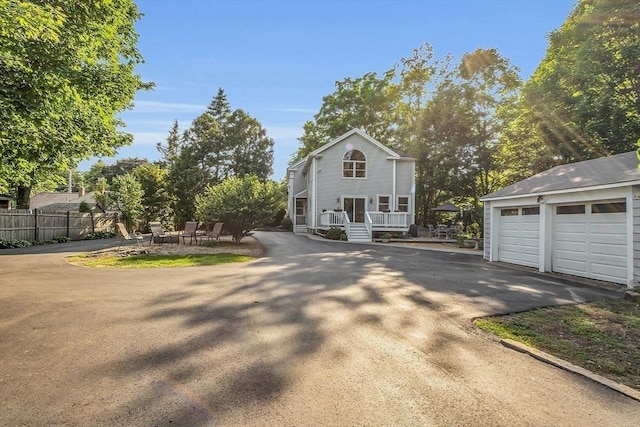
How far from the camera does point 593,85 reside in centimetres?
1905

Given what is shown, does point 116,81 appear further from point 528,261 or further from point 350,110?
point 350,110

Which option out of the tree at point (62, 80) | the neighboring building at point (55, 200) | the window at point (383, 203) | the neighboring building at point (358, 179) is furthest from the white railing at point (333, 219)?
the neighboring building at point (55, 200)

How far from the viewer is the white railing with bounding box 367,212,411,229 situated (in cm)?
2331

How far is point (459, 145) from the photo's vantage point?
28.8m

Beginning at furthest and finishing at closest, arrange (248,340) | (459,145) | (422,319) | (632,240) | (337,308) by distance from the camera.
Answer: (459,145) → (632,240) → (337,308) → (422,319) → (248,340)

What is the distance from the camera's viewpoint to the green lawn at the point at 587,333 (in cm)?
419

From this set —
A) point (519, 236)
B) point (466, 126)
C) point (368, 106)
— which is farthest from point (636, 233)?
point (368, 106)

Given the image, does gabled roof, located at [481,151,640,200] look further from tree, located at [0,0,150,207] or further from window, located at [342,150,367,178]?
tree, located at [0,0,150,207]

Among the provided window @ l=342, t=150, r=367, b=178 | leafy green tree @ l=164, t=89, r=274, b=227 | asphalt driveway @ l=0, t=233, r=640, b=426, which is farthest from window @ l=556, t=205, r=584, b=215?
leafy green tree @ l=164, t=89, r=274, b=227

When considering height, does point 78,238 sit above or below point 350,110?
below

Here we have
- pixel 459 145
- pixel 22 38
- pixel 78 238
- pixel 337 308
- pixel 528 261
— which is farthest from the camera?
pixel 459 145

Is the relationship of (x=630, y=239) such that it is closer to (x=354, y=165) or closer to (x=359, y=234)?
(x=359, y=234)

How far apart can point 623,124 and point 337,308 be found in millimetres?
19800

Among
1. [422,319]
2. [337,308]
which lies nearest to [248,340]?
[337,308]
